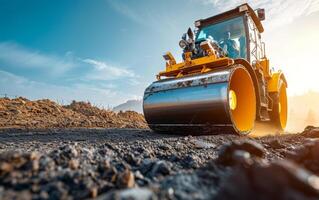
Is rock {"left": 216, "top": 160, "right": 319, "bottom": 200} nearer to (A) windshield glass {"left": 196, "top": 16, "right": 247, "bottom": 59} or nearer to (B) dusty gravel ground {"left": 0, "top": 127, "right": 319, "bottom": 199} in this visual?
(B) dusty gravel ground {"left": 0, "top": 127, "right": 319, "bottom": 199}

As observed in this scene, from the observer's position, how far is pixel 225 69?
4.11 m

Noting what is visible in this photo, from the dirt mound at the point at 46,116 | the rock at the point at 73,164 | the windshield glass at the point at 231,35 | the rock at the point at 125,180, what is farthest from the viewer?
the dirt mound at the point at 46,116

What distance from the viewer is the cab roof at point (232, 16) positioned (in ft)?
19.3

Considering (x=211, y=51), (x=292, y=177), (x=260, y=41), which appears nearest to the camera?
(x=292, y=177)

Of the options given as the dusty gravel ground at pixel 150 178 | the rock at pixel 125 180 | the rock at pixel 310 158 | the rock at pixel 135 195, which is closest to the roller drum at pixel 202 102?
the rock at pixel 310 158

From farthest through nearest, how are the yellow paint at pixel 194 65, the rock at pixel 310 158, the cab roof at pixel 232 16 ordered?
the cab roof at pixel 232 16 → the yellow paint at pixel 194 65 → the rock at pixel 310 158

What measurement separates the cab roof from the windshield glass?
0.34ft

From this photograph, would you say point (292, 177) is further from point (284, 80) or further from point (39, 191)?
point (284, 80)

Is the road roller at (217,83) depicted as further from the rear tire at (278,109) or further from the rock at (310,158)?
the rock at (310,158)

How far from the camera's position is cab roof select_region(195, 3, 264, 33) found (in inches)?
231

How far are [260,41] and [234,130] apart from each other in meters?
4.01

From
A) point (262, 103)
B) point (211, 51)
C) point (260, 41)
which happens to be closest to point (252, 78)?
point (262, 103)

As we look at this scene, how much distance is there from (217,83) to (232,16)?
3070mm

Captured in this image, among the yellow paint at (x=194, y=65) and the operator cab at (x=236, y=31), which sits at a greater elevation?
the operator cab at (x=236, y=31)
